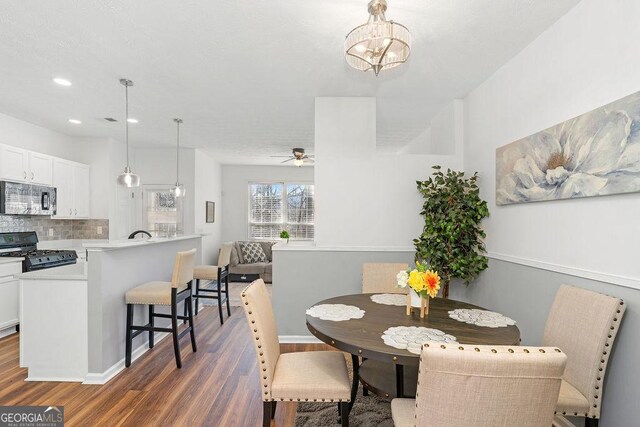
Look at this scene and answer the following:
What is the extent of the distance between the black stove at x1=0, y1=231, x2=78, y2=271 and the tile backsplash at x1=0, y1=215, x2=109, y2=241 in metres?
0.14

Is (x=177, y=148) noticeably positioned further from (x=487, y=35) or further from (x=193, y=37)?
(x=487, y=35)

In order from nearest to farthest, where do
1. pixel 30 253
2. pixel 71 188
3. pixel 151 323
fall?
pixel 151 323, pixel 30 253, pixel 71 188

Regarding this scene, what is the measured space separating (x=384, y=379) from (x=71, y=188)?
5384mm

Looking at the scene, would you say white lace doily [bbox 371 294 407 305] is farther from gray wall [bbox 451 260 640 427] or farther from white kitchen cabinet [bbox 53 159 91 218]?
white kitchen cabinet [bbox 53 159 91 218]

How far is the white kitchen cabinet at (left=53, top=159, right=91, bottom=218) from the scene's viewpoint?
4.76 metres

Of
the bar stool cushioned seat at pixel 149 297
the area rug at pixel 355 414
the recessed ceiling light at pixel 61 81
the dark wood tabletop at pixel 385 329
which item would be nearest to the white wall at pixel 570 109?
the dark wood tabletop at pixel 385 329

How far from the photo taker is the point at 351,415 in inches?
88.3

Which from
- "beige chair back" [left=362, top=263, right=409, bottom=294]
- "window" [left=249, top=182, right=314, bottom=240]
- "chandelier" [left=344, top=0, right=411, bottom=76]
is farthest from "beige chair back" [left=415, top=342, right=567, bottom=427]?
"window" [left=249, top=182, right=314, bottom=240]

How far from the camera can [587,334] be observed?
1.69 meters

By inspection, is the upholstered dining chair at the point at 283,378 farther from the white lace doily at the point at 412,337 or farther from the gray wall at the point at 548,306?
the gray wall at the point at 548,306

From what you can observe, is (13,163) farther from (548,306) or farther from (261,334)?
→ (548,306)

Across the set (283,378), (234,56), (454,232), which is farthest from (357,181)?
(283,378)

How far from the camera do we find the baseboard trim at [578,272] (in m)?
1.71

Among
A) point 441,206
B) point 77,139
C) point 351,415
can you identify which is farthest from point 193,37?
point 77,139
